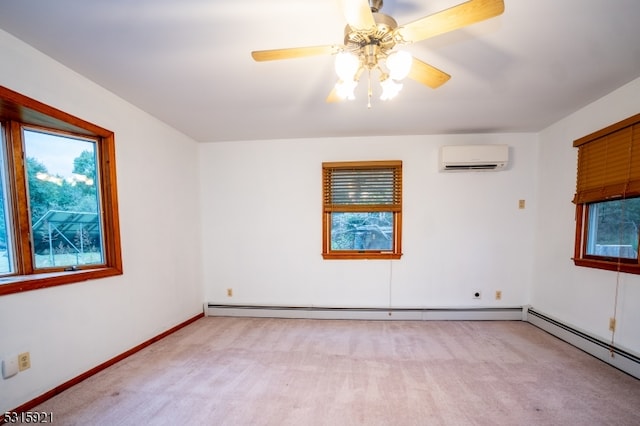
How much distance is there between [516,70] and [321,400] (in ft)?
9.26

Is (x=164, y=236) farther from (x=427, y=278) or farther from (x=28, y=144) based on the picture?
(x=427, y=278)

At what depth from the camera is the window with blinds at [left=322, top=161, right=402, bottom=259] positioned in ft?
10.6

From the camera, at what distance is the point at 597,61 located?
5.67ft

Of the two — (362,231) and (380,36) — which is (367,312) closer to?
(362,231)

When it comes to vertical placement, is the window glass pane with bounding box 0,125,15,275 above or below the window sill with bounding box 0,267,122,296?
above

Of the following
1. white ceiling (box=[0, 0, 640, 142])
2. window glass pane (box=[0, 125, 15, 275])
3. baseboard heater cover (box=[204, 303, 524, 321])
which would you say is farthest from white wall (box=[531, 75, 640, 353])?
window glass pane (box=[0, 125, 15, 275])

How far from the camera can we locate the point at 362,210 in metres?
3.26

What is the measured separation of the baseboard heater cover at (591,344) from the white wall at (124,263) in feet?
14.2

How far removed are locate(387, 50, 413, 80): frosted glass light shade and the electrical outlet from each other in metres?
2.85

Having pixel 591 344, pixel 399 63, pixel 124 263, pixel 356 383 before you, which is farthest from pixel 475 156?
pixel 124 263

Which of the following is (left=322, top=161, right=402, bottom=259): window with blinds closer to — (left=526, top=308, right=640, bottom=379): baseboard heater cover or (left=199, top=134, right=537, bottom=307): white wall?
(left=199, top=134, right=537, bottom=307): white wall

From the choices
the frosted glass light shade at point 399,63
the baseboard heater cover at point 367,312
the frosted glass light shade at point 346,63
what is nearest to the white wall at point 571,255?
the baseboard heater cover at point 367,312

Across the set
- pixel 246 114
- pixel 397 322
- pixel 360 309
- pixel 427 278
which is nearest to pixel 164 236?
pixel 246 114

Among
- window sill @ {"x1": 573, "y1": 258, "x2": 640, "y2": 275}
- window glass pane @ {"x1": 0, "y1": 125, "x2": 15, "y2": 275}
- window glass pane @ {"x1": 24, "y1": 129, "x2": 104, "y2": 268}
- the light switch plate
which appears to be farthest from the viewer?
window sill @ {"x1": 573, "y1": 258, "x2": 640, "y2": 275}
